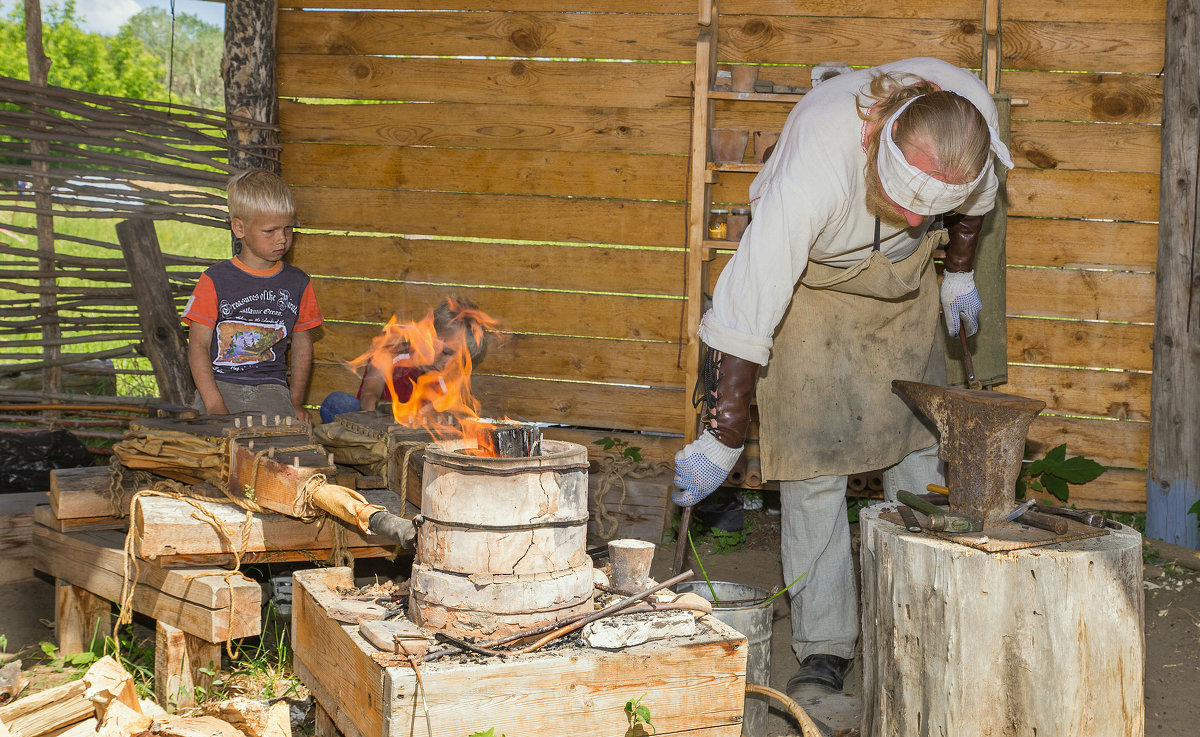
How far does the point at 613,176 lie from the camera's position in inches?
216

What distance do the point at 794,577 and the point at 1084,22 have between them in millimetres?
3388

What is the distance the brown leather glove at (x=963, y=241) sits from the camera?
12.2ft

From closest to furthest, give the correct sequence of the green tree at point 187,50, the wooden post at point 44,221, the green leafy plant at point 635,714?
the green leafy plant at point 635,714, the wooden post at point 44,221, the green tree at point 187,50

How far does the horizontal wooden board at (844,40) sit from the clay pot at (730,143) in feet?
1.92

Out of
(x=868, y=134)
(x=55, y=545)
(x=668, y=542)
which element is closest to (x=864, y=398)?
(x=868, y=134)

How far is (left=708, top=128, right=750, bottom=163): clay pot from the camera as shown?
497 cm

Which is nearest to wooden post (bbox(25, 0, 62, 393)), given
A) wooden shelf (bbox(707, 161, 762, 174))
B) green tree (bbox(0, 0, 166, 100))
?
wooden shelf (bbox(707, 161, 762, 174))

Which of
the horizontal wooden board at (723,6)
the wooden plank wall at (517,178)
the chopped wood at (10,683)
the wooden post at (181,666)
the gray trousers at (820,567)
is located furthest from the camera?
the wooden plank wall at (517,178)

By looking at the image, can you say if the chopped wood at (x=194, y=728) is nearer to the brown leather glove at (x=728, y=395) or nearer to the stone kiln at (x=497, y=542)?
the stone kiln at (x=497, y=542)

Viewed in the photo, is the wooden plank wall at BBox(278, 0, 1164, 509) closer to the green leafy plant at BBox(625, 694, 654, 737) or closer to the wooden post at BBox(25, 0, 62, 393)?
the wooden post at BBox(25, 0, 62, 393)

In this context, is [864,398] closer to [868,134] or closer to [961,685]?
[868,134]

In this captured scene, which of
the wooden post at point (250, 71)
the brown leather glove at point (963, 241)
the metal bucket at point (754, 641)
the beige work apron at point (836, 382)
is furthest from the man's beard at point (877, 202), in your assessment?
the wooden post at point (250, 71)

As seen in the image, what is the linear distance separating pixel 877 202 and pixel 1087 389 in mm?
2780

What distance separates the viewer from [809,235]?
3.10 metres
